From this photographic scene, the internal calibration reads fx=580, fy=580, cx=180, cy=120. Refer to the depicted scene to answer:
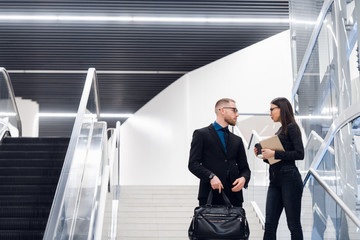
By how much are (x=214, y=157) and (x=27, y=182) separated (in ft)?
10.1

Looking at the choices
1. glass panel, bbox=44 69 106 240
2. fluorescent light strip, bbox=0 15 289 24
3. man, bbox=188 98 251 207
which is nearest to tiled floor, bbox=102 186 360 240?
glass panel, bbox=44 69 106 240

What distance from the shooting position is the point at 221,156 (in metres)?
3.94

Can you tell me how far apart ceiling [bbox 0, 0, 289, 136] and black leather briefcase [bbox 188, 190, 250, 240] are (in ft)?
26.1

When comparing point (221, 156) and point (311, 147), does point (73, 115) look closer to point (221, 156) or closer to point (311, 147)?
→ point (311, 147)

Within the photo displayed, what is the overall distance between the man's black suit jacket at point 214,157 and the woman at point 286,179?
0.37 meters

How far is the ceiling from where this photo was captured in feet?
36.8

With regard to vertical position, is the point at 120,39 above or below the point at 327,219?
above

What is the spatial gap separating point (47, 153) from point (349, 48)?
423 centimetres

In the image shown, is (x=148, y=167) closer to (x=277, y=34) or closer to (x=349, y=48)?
(x=277, y=34)

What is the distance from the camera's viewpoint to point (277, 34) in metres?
13.2

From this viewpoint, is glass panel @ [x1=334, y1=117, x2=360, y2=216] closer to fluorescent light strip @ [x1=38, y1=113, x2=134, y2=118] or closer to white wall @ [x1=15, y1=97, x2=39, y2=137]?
Answer: white wall @ [x1=15, y1=97, x2=39, y2=137]

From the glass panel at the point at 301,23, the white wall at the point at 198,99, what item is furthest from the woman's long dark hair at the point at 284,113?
the white wall at the point at 198,99

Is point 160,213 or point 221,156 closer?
point 221,156

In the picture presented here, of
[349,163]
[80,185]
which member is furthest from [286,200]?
[80,185]
